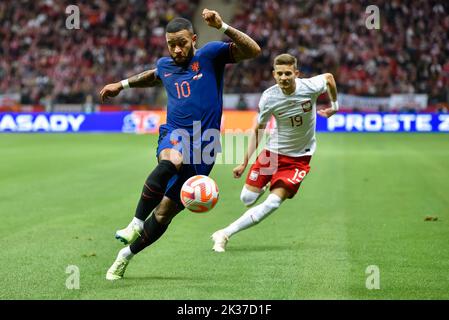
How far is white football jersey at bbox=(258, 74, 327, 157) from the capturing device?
33.0 feet

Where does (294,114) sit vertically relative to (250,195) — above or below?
above

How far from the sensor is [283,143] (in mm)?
10242

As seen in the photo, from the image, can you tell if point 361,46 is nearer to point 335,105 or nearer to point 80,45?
point 80,45

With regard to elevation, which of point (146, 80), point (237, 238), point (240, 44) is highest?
point (240, 44)

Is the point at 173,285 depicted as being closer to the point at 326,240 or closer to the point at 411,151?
the point at 326,240

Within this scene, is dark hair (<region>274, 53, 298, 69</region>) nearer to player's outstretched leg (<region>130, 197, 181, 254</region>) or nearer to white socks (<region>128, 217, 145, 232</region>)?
player's outstretched leg (<region>130, 197, 181, 254</region>)

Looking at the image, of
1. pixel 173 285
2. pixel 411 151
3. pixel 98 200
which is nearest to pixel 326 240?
pixel 173 285

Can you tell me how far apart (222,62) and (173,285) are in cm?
213

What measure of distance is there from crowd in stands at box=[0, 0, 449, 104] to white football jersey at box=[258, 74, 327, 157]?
82.2 ft

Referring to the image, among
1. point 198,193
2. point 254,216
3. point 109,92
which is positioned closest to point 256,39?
point 254,216

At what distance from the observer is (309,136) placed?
1028 cm

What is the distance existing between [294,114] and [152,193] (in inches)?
119

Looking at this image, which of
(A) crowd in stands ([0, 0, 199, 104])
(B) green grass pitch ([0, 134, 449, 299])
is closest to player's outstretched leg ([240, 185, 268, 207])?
(B) green grass pitch ([0, 134, 449, 299])
